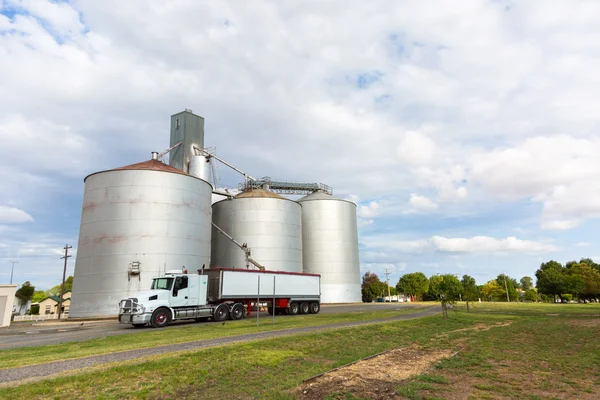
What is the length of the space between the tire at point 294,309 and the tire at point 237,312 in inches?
248

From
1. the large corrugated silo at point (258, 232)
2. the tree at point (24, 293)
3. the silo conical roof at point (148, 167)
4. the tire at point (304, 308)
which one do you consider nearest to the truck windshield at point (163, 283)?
the tire at point (304, 308)

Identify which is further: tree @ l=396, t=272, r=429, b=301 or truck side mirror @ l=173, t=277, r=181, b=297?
tree @ l=396, t=272, r=429, b=301

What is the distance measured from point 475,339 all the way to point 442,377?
8721mm

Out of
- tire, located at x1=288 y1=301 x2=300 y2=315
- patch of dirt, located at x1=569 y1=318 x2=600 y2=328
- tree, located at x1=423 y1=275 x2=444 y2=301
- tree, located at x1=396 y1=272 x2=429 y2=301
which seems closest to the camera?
patch of dirt, located at x1=569 y1=318 x2=600 y2=328

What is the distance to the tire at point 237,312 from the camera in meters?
30.0

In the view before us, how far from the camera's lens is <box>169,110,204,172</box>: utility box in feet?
189

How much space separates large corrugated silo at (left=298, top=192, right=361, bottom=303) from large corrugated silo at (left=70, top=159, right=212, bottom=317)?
24.1 metres

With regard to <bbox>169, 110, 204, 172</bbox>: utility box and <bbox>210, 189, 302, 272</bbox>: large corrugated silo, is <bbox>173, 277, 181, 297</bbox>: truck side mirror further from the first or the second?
<bbox>169, 110, 204, 172</bbox>: utility box

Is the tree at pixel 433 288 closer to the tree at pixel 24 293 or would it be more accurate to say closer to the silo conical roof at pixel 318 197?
the silo conical roof at pixel 318 197

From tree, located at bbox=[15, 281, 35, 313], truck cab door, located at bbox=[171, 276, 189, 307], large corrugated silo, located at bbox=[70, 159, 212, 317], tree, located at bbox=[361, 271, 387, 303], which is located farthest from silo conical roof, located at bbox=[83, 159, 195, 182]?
tree, located at bbox=[361, 271, 387, 303]

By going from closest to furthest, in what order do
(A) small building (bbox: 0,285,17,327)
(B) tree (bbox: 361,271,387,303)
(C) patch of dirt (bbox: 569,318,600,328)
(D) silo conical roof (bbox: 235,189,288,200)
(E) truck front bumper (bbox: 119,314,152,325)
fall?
(C) patch of dirt (bbox: 569,318,600,328) → (E) truck front bumper (bbox: 119,314,152,325) → (A) small building (bbox: 0,285,17,327) → (D) silo conical roof (bbox: 235,189,288,200) → (B) tree (bbox: 361,271,387,303)

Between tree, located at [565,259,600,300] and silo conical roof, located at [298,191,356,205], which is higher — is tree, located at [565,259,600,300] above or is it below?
below

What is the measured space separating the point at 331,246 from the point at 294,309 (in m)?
27.6

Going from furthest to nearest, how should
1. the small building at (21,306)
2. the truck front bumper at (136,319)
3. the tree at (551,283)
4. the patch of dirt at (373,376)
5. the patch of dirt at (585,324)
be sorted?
the small building at (21,306) → the tree at (551,283) → the truck front bumper at (136,319) → the patch of dirt at (585,324) → the patch of dirt at (373,376)
